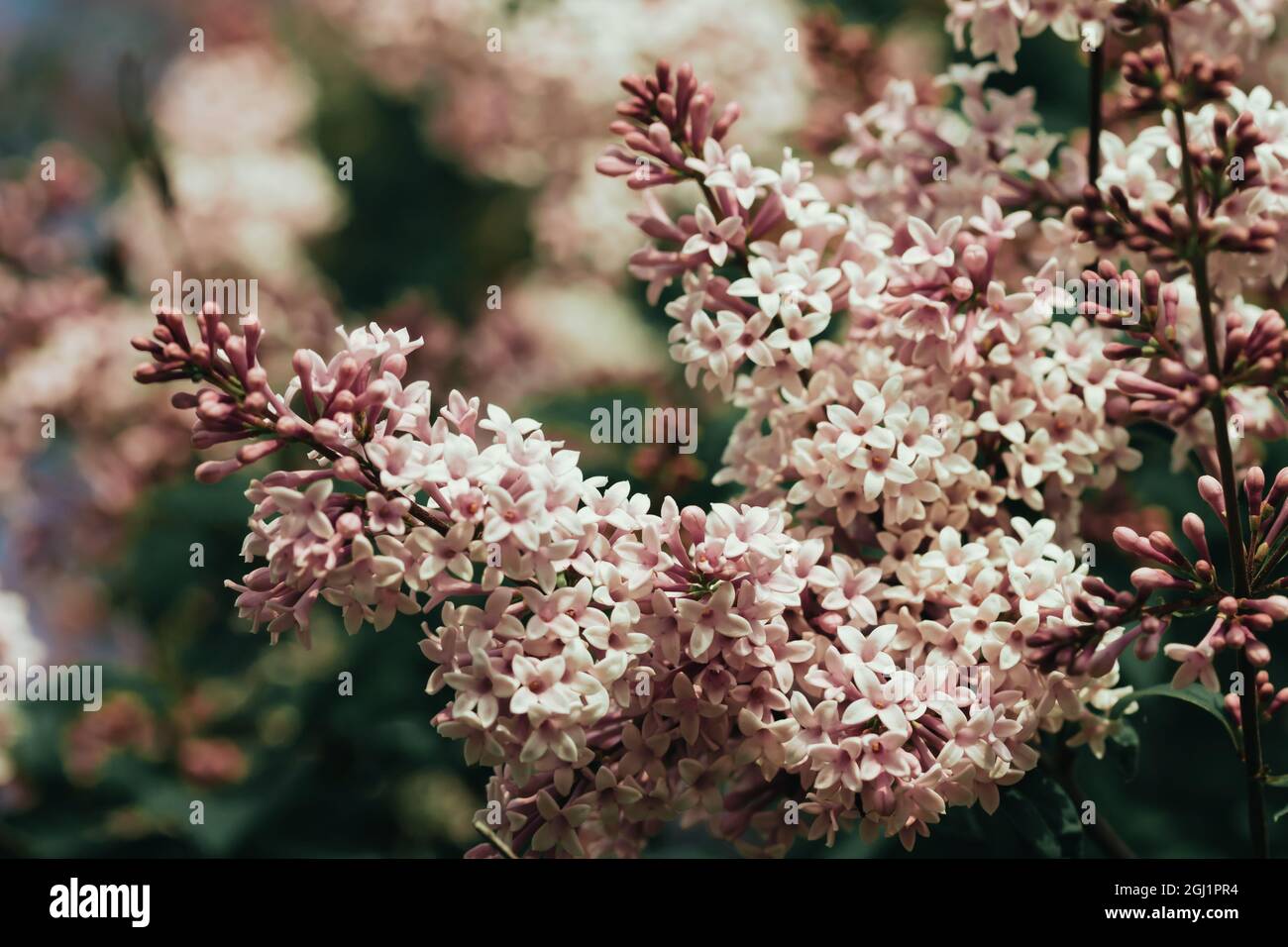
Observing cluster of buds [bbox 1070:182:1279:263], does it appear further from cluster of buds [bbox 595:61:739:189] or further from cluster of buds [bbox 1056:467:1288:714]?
cluster of buds [bbox 595:61:739:189]

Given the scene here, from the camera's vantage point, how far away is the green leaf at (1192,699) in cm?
130

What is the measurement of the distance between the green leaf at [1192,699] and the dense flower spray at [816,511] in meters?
0.01

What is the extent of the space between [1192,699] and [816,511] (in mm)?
422

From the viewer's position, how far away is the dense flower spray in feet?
4.06

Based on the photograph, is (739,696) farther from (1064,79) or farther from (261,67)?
(261,67)

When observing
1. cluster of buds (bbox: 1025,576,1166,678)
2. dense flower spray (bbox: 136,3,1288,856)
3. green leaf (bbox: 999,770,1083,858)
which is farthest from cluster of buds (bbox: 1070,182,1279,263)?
green leaf (bbox: 999,770,1083,858)

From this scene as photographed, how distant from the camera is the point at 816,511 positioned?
1448mm

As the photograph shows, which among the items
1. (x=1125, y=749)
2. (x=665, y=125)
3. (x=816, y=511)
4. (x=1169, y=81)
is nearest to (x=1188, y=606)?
(x=1125, y=749)

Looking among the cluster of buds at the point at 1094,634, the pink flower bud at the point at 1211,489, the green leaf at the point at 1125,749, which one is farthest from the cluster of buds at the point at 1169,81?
the green leaf at the point at 1125,749

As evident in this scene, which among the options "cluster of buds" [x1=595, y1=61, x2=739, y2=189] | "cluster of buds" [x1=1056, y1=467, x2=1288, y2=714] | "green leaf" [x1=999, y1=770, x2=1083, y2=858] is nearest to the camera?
"cluster of buds" [x1=1056, y1=467, x2=1288, y2=714]

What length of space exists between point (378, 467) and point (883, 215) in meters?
0.78

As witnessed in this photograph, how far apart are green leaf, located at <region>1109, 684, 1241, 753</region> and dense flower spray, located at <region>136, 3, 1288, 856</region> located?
0.04 feet
